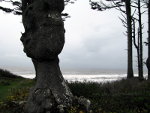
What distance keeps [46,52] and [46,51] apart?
3cm

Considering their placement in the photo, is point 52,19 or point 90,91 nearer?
point 52,19

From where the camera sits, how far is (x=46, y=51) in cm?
1027

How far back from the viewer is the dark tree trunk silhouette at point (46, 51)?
33.7 ft

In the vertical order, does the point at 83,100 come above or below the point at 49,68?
below

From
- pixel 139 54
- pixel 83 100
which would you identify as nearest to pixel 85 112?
pixel 83 100

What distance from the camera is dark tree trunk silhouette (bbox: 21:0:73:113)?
10.3m

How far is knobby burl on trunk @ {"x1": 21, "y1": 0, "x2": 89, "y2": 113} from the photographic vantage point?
404 inches

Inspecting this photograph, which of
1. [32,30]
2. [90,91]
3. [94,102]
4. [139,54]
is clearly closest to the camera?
[32,30]

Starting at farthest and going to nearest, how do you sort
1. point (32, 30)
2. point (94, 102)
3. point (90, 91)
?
point (90, 91) < point (94, 102) < point (32, 30)

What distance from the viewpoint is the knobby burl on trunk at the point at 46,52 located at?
10.3 m

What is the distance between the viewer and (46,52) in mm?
10281

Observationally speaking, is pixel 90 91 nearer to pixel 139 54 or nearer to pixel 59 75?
pixel 59 75

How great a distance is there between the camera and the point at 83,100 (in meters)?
10.8

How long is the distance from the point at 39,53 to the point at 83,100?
6.36ft
